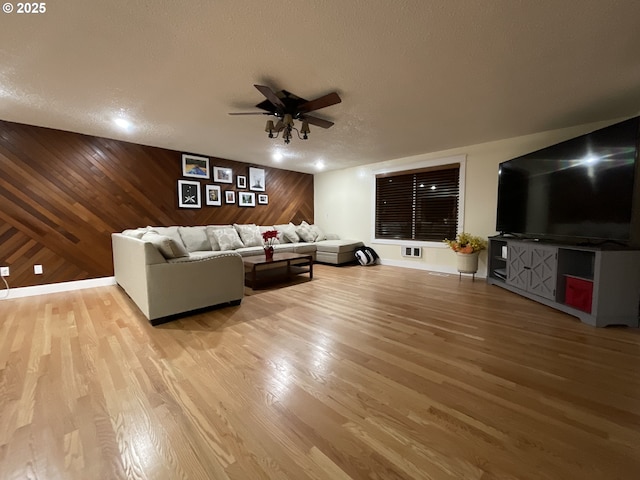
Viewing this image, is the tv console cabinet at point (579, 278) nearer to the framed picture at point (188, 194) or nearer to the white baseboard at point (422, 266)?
the white baseboard at point (422, 266)

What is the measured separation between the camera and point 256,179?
5.86 metres

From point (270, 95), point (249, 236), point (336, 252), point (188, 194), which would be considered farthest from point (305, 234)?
point (270, 95)

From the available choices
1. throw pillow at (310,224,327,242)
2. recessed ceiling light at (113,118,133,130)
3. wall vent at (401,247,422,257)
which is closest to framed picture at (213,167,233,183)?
recessed ceiling light at (113,118,133,130)

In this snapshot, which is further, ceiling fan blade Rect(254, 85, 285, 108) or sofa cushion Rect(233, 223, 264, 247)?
sofa cushion Rect(233, 223, 264, 247)

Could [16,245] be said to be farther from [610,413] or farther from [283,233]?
[610,413]

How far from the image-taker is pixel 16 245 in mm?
3436

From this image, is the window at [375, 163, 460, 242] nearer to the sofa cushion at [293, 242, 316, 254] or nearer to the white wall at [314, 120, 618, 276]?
the white wall at [314, 120, 618, 276]

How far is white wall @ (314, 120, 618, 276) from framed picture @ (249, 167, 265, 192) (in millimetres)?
1717

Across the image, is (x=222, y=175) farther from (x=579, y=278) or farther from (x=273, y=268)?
(x=579, y=278)

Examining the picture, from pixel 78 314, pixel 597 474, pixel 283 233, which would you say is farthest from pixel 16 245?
pixel 597 474

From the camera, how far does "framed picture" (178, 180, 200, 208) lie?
477 cm

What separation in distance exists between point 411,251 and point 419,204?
0.96m

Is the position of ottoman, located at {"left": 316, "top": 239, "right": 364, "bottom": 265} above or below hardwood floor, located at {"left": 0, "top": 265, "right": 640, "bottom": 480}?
above

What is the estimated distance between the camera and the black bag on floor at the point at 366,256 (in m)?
5.66
